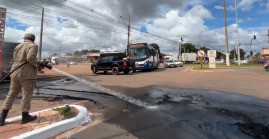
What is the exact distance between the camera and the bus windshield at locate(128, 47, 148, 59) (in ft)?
65.0

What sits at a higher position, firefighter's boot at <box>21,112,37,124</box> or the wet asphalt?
firefighter's boot at <box>21,112,37,124</box>

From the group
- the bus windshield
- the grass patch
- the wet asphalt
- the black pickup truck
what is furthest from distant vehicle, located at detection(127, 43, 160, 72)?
the grass patch

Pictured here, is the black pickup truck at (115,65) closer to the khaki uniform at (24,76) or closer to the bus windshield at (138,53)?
the bus windshield at (138,53)

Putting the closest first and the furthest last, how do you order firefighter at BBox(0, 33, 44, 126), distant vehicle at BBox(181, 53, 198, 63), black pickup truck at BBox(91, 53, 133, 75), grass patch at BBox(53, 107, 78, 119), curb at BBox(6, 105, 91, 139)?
curb at BBox(6, 105, 91, 139)
firefighter at BBox(0, 33, 44, 126)
grass patch at BBox(53, 107, 78, 119)
black pickup truck at BBox(91, 53, 133, 75)
distant vehicle at BBox(181, 53, 198, 63)

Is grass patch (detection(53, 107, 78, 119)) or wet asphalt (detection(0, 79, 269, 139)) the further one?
grass patch (detection(53, 107, 78, 119))

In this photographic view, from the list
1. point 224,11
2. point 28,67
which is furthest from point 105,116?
point 224,11

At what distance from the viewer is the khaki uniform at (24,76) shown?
3.56 m

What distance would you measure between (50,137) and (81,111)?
1.07 metres

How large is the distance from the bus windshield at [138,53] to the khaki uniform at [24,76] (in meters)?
16.4

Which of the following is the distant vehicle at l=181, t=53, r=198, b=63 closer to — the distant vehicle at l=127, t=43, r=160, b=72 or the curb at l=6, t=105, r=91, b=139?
the distant vehicle at l=127, t=43, r=160, b=72

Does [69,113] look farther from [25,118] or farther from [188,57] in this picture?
[188,57]

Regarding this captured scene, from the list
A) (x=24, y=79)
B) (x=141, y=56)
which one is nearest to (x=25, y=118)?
(x=24, y=79)

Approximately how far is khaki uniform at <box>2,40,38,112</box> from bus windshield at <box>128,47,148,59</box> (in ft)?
53.9

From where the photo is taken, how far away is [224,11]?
32.0 meters
